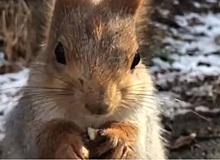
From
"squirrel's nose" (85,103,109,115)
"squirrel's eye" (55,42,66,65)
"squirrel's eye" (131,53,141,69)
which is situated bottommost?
"squirrel's nose" (85,103,109,115)

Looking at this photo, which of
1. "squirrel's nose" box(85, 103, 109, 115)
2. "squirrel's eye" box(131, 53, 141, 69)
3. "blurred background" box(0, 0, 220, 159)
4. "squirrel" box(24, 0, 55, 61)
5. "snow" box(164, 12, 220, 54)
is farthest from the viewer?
A: "snow" box(164, 12, 220, 54)

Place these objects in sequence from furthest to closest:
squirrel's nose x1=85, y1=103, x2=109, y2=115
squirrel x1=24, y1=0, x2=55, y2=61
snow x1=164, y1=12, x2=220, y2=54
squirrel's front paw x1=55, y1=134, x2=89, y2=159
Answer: snow x1=164, y1=12, x2=220, y2=54, squirrel x1=24, y1=0, x2=55, y2=61, squirrel's front paw x1=55, y1=134, x2=89, y2=159, squirrel's nose x1=85, y1=103, x2=109, y2=115

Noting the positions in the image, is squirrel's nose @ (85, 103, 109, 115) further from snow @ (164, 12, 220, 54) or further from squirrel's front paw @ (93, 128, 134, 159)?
snow @ (164, 12, 220, 54)

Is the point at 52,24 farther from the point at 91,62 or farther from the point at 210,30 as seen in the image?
the point at 210,30

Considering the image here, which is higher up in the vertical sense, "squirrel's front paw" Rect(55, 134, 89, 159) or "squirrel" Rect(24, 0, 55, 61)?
"squirrel" Rect(24, 0, 55, 61)

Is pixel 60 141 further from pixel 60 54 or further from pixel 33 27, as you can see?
pixel 33 27

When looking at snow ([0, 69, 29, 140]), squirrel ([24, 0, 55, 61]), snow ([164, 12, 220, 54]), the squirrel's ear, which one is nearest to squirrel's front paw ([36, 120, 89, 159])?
the squirrel's ear

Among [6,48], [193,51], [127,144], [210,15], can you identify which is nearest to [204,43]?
[193,51]
